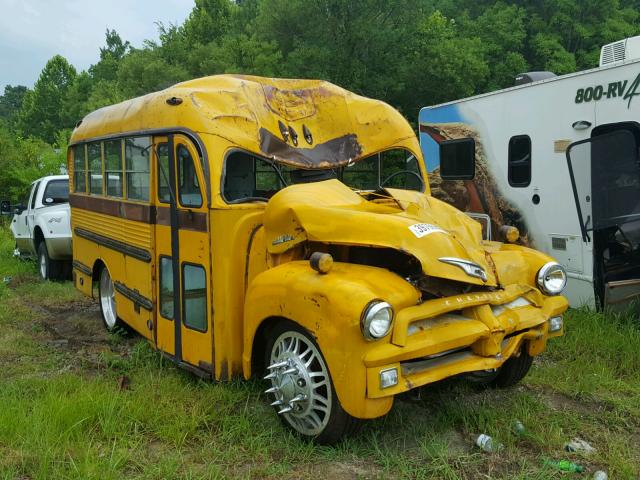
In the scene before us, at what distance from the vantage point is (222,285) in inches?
170

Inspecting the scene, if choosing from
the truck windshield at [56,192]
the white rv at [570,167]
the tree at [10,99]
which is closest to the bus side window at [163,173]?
the white rv at [570,167]

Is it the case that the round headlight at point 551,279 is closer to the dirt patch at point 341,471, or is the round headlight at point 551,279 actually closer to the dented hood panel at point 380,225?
the dented hood panel at point 380,225

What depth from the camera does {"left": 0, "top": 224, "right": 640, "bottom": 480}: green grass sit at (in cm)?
355

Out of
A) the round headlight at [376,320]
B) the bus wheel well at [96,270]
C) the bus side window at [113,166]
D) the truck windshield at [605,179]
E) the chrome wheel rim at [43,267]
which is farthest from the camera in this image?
the chrome wheel rim at [43,267]

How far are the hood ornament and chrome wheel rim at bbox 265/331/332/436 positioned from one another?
0.95m

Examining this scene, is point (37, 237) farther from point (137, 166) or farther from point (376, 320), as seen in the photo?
point (376, 320)

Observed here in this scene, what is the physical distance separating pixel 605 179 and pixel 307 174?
121 inches

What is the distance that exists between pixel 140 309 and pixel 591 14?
26.6 meters

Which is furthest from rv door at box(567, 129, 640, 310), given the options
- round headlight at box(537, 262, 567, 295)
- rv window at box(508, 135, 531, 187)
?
round headlight at box(537, 262, 567, 295)

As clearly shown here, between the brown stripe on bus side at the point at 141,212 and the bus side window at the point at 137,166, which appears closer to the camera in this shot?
the brown stripe on bus side at the point at 141,212

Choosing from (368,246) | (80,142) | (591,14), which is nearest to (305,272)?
(368,246)

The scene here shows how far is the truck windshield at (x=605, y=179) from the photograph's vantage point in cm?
577

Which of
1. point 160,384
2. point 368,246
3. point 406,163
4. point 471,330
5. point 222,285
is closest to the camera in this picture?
point 471,330

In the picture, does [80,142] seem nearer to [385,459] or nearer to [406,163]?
[406,163]
